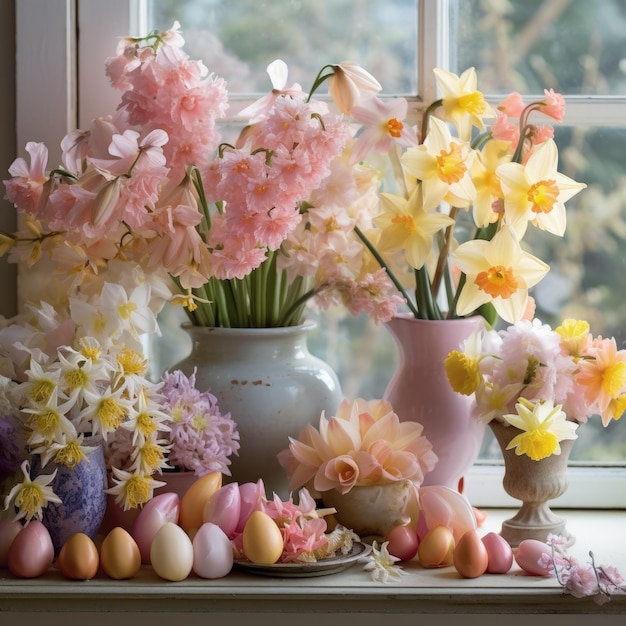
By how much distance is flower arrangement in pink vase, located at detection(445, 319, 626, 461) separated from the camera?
3.53 feet

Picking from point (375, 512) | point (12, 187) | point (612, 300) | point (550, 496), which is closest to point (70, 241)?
point (12, 187)

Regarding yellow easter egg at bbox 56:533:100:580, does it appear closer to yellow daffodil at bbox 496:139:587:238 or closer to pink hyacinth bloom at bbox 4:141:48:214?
pink hyacinth bloom at bbox 4:141:48:214

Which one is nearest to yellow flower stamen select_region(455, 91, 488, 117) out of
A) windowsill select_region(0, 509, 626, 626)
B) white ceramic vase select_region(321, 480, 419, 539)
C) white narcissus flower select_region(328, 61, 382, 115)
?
white narcissus flower select_region(328, 61, 382, 115)

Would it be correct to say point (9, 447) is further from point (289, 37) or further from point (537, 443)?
point (289, 37)

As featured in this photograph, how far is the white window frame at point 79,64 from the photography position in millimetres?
1271

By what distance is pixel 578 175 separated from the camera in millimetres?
1347

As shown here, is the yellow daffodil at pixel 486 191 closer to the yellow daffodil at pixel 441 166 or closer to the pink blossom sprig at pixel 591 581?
the yellow daffodil at pixel 441 166

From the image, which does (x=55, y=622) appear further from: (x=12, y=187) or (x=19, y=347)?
(x=12, y=187)

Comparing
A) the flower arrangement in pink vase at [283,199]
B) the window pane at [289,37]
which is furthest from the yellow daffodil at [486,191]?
the window pane at [289,37]

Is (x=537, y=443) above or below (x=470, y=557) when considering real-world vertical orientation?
above

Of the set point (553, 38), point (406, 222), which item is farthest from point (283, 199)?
point (553, 38)

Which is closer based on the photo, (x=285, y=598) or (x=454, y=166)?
(x=285, y=598)

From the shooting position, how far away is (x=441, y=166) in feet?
3.67

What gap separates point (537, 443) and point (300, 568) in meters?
0.29
